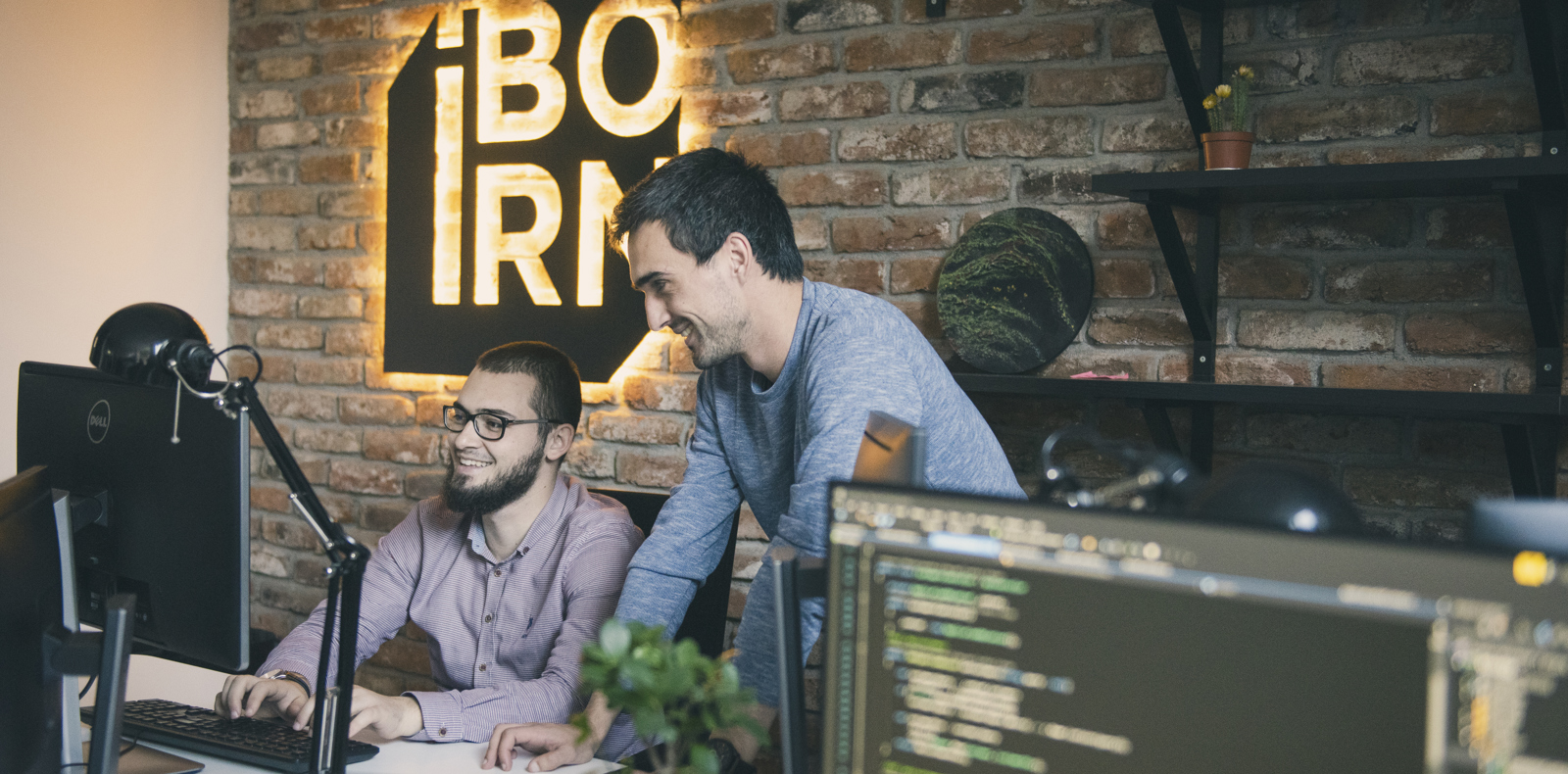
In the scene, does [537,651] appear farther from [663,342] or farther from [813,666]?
[663,342]

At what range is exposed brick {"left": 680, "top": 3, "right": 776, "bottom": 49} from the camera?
2479mm

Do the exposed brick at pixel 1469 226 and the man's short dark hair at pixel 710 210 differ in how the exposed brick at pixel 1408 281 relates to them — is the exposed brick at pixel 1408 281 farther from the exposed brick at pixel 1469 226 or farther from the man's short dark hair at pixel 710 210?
the man's short dark hair at pixel 710 210

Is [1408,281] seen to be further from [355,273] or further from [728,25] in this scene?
[355,273]

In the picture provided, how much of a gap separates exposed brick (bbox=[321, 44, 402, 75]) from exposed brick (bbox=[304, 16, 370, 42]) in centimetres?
3

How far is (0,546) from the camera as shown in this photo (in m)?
1.06

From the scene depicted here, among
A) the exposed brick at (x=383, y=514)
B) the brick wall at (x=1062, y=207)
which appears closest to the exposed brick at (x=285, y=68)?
the brick wall at (x=1062, y=207)

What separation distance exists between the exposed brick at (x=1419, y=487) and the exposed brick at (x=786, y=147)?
1.15m

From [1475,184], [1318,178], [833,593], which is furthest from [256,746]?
[1475,184]

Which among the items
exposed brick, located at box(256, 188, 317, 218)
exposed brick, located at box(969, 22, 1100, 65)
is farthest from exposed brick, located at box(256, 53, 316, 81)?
exposed brick, located at box(969, 22, 1100, 65)

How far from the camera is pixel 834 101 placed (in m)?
2.39

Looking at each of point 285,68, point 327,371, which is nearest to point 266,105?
point 285,68

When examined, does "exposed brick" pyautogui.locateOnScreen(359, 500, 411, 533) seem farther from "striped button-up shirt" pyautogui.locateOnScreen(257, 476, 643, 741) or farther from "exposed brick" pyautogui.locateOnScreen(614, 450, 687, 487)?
"striped button-up shirt" pyautogui.locateOnScreen(257, 476, 643, 741)

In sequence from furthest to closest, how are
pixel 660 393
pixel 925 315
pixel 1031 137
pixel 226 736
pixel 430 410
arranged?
pixel 430 410 → pixel 660 393 → pixel 925 315 → pixel 1031 137 → pixel 226 736

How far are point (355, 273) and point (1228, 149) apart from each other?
2172 mm
